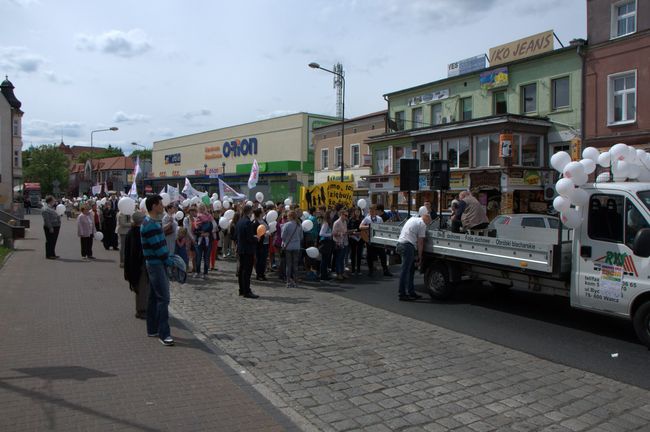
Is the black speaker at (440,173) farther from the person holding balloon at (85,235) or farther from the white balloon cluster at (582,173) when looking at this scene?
the person holding balloon at (85,235)

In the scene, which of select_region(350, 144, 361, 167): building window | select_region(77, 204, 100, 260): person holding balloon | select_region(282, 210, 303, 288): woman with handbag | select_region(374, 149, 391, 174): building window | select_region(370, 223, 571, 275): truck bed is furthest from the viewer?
select_region(350, 144, 361, 167): building window

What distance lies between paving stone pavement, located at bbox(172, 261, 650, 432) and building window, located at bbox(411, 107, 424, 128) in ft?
98.9

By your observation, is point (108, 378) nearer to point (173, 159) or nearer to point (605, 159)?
point (605, 159)

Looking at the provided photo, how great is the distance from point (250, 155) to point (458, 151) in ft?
105

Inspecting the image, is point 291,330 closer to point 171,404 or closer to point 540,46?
point 171,404

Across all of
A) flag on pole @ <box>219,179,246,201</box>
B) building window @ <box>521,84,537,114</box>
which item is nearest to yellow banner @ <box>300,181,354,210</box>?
flag on pole @ <box>219,179,246,201</box>

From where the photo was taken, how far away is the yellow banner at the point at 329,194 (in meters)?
15.6

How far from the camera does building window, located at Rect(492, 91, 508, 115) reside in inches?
1235

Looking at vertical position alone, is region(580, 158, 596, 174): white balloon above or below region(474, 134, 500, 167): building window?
below

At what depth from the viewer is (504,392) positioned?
16.8 ft

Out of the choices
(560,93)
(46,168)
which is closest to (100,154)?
(46,168)

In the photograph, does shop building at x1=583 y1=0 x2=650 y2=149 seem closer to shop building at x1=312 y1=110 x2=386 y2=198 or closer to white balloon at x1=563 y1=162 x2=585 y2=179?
shop building at x1=312 y1=110 x2=386 y2=198

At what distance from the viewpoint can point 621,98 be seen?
80.3ft

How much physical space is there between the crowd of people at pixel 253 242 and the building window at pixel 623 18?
16087mm
